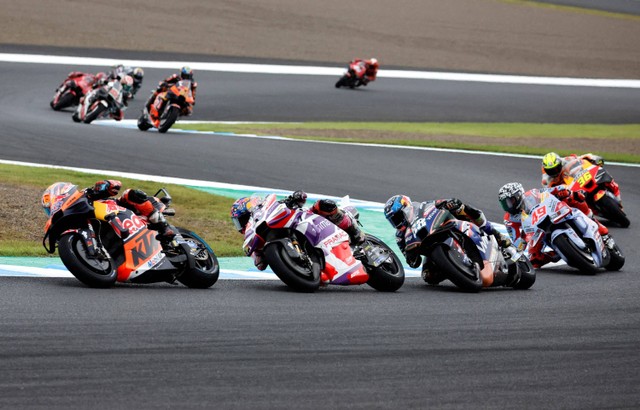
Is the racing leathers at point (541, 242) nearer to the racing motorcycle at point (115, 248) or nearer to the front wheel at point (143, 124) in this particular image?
the racing motorcycle at point (115, 248)

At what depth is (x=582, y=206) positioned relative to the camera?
14.5m

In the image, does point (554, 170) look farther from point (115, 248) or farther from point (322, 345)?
point (322, 345)

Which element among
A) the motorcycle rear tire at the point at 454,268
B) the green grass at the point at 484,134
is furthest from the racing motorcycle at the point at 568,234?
the green grass at the point at 484,134

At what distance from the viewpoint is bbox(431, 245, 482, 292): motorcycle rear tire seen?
38.1ft

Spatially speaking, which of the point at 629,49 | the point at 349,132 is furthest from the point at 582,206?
the point at 629,49

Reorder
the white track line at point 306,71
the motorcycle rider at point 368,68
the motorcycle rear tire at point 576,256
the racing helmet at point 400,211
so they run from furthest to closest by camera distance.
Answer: the motorcycle rider at point 368,68 → the white track line at point 306,71 → the motorcycle rear tire at point 576,256 → the racing helmet at point 400,211

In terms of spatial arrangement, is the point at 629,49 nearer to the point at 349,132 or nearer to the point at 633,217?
the point at 349,132

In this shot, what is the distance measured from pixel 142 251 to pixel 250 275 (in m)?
1.92

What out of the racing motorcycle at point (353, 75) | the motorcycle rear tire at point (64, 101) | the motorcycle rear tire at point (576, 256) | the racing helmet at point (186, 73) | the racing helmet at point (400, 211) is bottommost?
the motorcycle rear tire at point (64, 101)

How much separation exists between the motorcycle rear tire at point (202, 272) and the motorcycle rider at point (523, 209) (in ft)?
13.5

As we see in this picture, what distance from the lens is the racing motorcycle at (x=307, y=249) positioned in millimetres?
10922

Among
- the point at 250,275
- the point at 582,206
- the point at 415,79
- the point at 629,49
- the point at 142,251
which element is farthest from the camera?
the point at 629,49

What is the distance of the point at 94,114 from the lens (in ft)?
86.2

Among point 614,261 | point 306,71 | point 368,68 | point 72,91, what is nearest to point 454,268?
point 614,261
